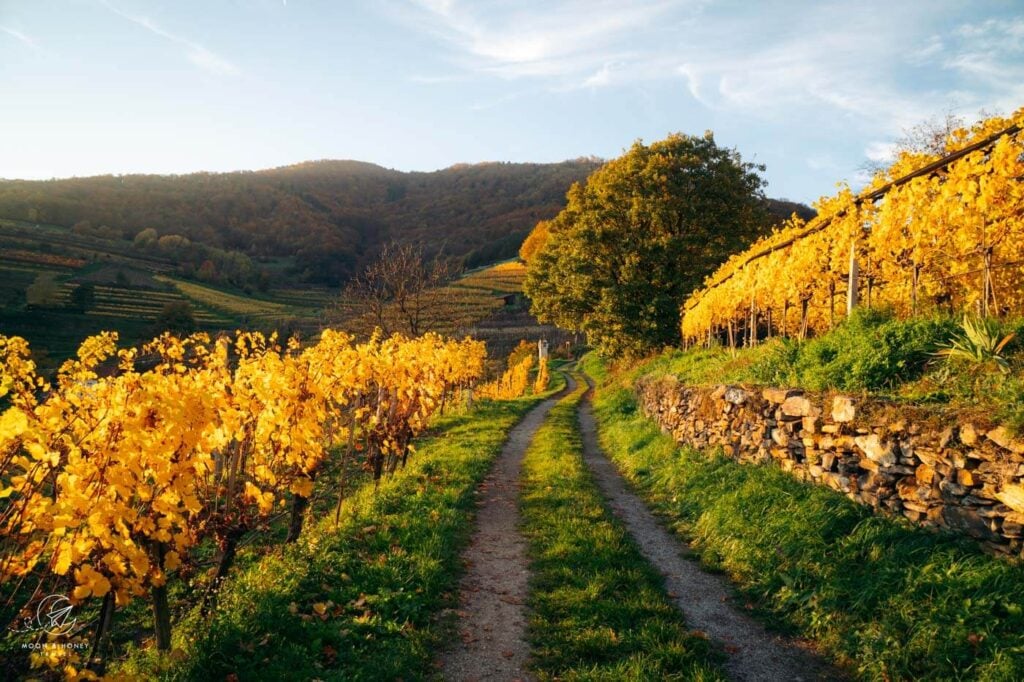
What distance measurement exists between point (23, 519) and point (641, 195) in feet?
75.0

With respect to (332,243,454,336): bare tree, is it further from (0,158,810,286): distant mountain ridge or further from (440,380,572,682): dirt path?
(0,158,810,286): distant mountain ridge

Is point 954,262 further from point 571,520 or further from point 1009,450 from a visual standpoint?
point 571,520

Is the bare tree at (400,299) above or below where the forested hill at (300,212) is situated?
below

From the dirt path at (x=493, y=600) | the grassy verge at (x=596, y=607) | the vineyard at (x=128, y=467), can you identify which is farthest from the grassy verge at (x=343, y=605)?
the grassy verge at (x=596, y=607)

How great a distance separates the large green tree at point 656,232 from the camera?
22.4m

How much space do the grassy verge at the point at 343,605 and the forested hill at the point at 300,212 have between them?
3248 inches

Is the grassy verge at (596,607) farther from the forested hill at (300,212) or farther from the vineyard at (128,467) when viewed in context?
the forested hill at (300,212)

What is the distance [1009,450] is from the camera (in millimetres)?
4395

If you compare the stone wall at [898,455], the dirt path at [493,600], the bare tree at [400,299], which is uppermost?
the bare tree at [400,299]

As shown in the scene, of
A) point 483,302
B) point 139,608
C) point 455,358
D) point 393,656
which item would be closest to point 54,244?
point 483,302

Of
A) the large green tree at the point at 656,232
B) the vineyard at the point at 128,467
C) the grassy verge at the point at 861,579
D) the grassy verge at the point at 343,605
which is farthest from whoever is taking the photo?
the large green tree at the point at 656,232

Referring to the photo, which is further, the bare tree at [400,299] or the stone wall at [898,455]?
the bare tree at [400,299]

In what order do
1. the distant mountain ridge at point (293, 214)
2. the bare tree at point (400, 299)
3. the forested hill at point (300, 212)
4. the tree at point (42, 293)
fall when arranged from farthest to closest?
the forested hill at point (300, 212), the distant mountain ridge at point (293, 214), the tree at point (42, 293), the bare tree at point (400, 299)

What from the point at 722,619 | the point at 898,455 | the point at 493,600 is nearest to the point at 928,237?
the point at 898,455
